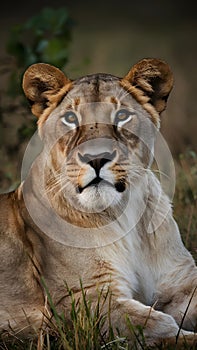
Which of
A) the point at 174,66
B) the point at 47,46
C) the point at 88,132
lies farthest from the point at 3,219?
the point at 174,66

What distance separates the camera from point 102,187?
12.3 feet

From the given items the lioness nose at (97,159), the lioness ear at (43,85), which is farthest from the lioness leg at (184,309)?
the lioness ear at (43,85)

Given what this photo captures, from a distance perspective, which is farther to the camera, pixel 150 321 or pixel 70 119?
pixel 70 119

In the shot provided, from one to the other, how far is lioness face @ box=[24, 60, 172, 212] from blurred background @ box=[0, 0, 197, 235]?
60.4 inches

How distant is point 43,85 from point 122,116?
0.38 meters

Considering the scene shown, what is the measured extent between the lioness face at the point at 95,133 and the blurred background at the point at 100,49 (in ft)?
5.04

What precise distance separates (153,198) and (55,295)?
58 cm

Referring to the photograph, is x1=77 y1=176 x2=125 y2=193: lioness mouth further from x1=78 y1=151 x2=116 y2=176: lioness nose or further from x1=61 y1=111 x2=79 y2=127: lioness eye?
x1=61 y1=111 x2=79 y2=127: lioness eye

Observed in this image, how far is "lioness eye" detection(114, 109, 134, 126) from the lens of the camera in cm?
397

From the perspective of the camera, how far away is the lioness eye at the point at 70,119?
400 centimetres

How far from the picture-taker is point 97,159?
371 cm

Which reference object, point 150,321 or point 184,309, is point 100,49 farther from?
point 150,321

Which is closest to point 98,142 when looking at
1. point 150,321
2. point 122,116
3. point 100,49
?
point 122,116

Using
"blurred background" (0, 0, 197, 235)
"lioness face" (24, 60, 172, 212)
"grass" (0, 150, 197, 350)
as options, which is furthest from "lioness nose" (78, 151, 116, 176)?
"blurred background" (0, 0, 197, 235)
